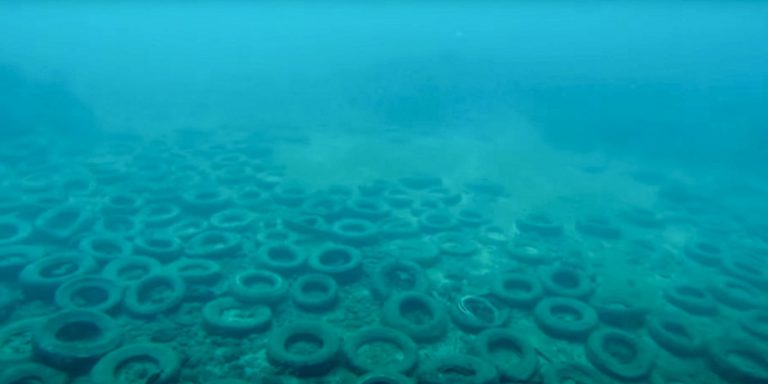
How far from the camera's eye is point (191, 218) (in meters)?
16.2

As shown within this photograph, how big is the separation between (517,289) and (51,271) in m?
12.2

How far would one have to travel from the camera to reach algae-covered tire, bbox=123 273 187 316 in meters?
10.7

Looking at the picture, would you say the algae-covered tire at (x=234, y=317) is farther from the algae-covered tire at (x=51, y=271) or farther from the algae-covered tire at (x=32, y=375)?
the algae-covered tire at (x=51, y=271)

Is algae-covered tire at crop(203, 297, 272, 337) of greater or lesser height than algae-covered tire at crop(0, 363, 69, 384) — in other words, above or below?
below

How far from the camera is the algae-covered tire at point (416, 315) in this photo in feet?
34.7

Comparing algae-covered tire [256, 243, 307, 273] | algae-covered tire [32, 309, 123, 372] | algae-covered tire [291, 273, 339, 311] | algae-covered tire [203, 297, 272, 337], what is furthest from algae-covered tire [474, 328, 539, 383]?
algae-covered tire [32, 309, 123, 372]

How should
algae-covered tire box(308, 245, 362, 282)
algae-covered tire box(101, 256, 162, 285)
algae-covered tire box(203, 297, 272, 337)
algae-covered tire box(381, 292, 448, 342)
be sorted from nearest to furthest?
algae-covered tire box(203, 297, 272, 337)
algae-covered tire box(381, 292, 448, 342)
algae-covered tire box(101, 256, 162, 285)
algae-covered tire box(308, 245, 362, 282)

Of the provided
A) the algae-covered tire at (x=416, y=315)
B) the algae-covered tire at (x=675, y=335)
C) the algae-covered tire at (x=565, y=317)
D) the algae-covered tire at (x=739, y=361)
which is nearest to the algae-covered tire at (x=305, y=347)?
the algae-covered tire at (x=416, y=315)

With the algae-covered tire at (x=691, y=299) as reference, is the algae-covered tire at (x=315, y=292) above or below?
above

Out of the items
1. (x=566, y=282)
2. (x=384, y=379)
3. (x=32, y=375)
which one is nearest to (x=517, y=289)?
(x=566, y=282)

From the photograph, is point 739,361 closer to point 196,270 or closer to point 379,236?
point 379,236

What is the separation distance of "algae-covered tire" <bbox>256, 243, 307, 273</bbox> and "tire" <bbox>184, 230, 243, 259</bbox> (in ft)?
2.73

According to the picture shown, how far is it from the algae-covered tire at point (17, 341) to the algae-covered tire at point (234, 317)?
3203 millimetres

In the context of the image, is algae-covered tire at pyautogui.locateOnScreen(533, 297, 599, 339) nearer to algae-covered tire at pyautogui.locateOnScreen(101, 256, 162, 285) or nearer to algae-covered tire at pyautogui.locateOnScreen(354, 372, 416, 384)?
algae-covered tire at pyautogui.locateOnScreen(354, 372, 416, 384)
